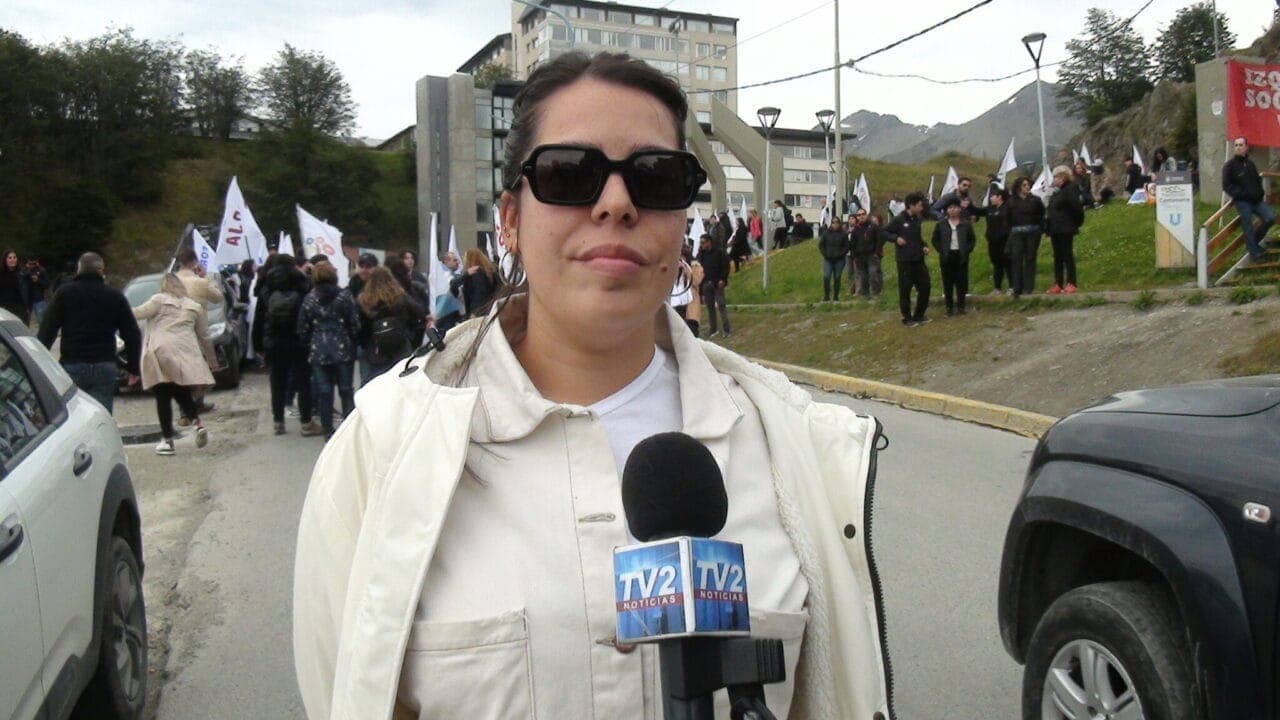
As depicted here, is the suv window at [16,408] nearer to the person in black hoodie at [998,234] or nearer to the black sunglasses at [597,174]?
the black sunglasses at [597,174]

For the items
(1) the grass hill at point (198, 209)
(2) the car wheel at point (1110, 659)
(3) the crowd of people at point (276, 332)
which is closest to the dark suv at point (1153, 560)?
(2) the car wheel at point (1110, 659)

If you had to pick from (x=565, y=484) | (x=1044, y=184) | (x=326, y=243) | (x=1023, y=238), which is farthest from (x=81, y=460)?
(x=1044, y=184)

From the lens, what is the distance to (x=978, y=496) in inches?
293

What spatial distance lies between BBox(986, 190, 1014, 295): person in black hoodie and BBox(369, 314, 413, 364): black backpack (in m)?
8.84

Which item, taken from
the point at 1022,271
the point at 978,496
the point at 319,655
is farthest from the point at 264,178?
the point at 319,655

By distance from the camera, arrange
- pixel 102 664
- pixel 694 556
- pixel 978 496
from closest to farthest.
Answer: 1. pixel 694 556
2. pixel 102 664
3. pixel 978 496

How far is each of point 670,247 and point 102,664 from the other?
3223mm

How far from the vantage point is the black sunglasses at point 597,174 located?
177 cm

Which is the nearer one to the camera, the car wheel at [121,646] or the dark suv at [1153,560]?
the dark suv at [1153,560]

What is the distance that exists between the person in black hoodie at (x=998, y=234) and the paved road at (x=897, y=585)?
617 centimetres

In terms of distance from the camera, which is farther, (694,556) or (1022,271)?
(1022,271)

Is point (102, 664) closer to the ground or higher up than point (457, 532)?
closer to the ground

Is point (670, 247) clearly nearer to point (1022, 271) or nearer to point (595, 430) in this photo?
point (595, 430)

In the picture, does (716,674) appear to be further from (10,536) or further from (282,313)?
(282,313)
